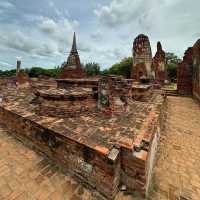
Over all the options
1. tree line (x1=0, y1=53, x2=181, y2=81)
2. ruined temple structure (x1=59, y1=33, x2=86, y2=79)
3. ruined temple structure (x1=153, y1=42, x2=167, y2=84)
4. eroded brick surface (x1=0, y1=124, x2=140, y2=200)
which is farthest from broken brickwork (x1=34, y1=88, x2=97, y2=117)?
tree line (x1=0, y1=53, x2=181, y2=81)

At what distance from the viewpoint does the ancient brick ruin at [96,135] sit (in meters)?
1.86

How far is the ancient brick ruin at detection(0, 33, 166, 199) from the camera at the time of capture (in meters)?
1.86

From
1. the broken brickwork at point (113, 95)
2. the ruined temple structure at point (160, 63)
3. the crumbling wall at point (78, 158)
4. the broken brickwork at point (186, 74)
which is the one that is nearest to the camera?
the crumbling wall at point (78, 158)

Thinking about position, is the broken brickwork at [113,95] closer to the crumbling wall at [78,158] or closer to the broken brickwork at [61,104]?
the broken brickwork at [61,104]

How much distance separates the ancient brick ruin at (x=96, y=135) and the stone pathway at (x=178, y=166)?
10.4 inches

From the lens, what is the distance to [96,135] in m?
2.26

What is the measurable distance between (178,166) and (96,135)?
188 cm

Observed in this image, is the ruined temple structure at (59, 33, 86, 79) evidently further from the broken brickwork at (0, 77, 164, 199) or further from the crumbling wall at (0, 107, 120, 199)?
the crumbling wall at (0, 107, 120, 199)

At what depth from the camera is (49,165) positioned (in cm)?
242

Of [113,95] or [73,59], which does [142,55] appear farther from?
[113,95]

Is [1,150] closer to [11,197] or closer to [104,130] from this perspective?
[11,197]

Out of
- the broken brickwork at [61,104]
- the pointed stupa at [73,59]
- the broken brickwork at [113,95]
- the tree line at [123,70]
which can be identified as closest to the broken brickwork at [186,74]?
the pointed stupa at [73,59]

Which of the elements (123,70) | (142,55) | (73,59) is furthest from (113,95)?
(123,70)

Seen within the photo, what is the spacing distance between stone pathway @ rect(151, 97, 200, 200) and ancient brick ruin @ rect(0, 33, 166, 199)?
26 centimetres
